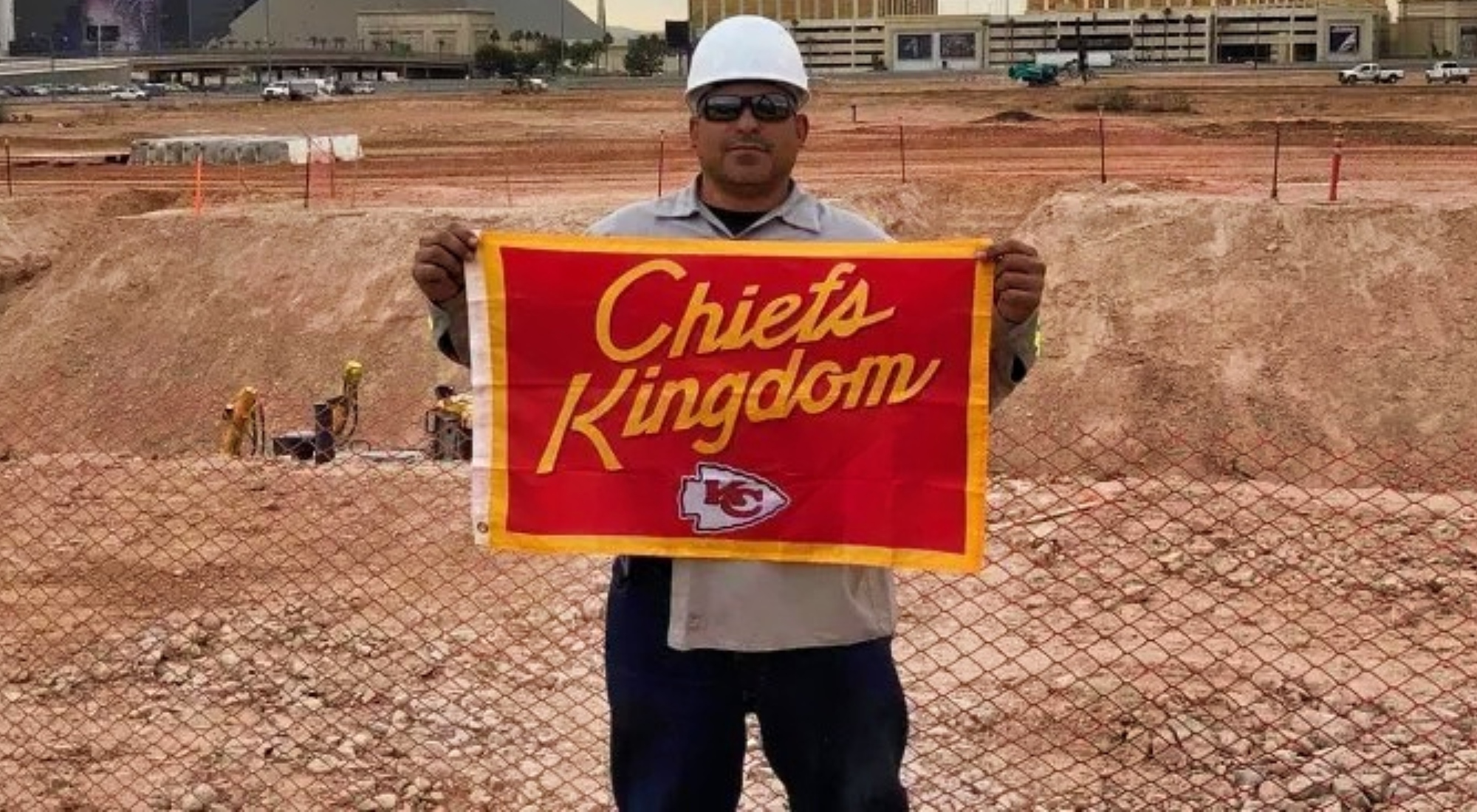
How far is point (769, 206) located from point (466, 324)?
2.49 feet

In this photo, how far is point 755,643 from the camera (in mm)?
4035

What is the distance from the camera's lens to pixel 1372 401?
19.8 m

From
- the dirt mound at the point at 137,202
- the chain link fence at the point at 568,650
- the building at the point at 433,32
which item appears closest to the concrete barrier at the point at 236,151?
the dirt mound at the point at 137,202

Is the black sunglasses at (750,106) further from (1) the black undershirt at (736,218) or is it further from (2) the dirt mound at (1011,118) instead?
(2) the dirt mound at (1011,118)

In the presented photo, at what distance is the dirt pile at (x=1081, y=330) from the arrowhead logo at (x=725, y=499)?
13380 millimetres

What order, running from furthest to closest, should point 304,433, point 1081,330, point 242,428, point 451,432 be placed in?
point 1081,330 < point 304,433 < point 242,428 < point 451,432

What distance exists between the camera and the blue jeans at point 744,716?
407cm

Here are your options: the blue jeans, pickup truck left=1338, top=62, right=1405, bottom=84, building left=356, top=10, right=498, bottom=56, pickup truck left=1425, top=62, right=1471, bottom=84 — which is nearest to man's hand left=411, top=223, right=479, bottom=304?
the blue jeans

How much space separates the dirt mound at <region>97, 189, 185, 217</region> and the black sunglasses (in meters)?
27.8

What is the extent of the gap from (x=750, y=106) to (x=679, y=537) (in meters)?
0.96

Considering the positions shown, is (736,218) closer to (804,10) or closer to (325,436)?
(325,436)

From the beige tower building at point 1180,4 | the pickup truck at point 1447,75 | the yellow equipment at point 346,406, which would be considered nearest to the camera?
the yellow equipment at point 346,406

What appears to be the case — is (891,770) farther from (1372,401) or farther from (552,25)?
(552,25)

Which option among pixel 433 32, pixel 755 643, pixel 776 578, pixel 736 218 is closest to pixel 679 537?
pixel 776 578
